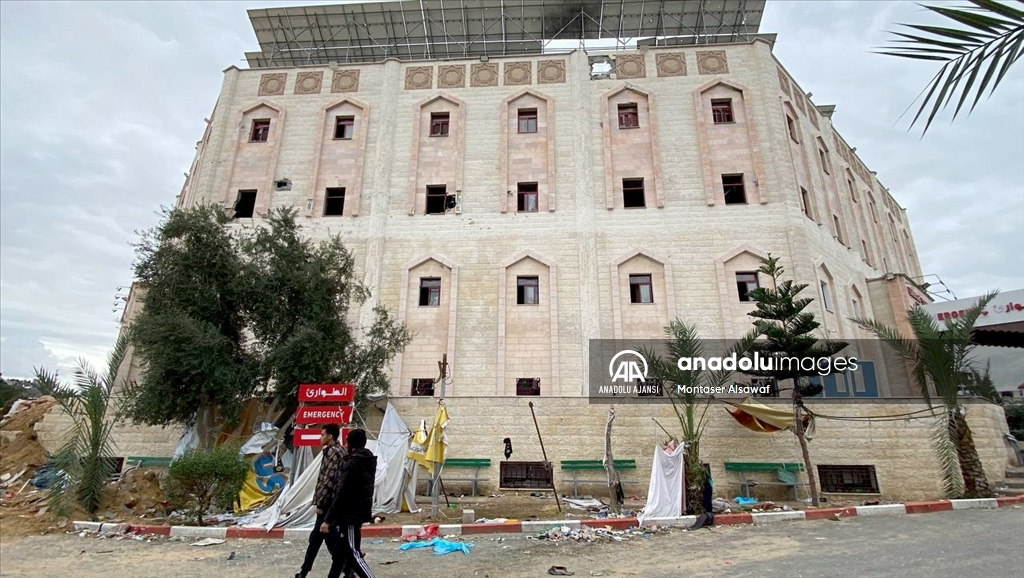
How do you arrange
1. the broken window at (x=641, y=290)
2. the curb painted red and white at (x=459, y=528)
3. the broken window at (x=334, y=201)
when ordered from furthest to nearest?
the broken window at (x=334, y=201) → the broken window at (x=641, y=290) → the curb painted red and white at (x=459, y=528)

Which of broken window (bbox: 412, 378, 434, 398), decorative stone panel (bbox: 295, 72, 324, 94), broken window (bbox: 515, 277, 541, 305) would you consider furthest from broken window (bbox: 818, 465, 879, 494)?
decorative stone panel (bbox: 295, 72, 324, 94)

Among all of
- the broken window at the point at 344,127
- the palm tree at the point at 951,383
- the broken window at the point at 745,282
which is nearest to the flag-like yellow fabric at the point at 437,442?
the palm tree at the point at 951,383

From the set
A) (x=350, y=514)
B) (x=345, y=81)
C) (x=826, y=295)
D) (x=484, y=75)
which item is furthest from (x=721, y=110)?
(x=350, y=514)

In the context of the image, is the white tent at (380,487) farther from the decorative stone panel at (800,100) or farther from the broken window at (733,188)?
the decorative stone panel at (800,100)

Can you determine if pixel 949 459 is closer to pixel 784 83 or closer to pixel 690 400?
pixel 690 400

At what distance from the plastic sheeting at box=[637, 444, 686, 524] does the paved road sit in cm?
88

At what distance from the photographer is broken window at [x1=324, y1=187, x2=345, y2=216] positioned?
18.2m

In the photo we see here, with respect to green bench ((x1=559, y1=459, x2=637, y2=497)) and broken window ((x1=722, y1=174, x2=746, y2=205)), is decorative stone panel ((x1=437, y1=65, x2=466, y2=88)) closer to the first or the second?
broken window ((x1=722, y1=174, x2=746, y2=205))

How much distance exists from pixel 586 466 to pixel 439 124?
1361cm

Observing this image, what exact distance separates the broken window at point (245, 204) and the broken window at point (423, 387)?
8857 mm

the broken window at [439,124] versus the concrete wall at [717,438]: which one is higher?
the broken window at [439,124]

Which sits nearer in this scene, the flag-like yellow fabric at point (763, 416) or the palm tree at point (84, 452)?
the palm tree at point (84, 452)

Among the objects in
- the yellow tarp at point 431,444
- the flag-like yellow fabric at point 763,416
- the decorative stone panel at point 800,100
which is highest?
the decorative stone panel at point 800,100

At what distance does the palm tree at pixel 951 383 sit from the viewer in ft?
32.8
